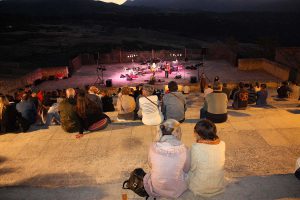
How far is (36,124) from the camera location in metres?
7.79

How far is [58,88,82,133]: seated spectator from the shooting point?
21.3ft

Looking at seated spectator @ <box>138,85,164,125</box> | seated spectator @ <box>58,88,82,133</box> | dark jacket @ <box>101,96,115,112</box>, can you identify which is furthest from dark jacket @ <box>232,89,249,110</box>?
seated spectator @ <box>58,88,82,133</box>

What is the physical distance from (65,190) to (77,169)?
0.76 metres

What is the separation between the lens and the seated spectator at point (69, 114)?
6.50 meters

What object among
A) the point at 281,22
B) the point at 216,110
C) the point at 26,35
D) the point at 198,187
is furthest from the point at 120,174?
the point at 281,22

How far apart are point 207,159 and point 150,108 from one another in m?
3.03

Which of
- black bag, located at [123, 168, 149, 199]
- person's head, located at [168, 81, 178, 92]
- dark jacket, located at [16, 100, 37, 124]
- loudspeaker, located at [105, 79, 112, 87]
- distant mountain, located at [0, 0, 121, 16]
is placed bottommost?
loudspeaker, located at [105, 79, 112, 87]

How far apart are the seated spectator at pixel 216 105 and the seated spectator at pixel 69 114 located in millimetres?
3146

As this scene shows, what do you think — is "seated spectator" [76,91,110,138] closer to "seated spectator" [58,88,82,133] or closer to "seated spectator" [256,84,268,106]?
"seated spectator" [58,88,82,133]

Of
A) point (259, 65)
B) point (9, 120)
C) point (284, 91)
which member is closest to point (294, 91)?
point (284, 91)

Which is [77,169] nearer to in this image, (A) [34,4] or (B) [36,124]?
(B) [36,124]

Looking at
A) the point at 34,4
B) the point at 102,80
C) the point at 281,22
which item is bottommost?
the point at 102,80

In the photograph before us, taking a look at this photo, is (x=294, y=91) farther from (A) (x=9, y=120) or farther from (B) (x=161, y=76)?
(B) (x=161, y=76)

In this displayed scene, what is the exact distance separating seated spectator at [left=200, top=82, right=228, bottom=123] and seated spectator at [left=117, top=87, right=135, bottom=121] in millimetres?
1949
